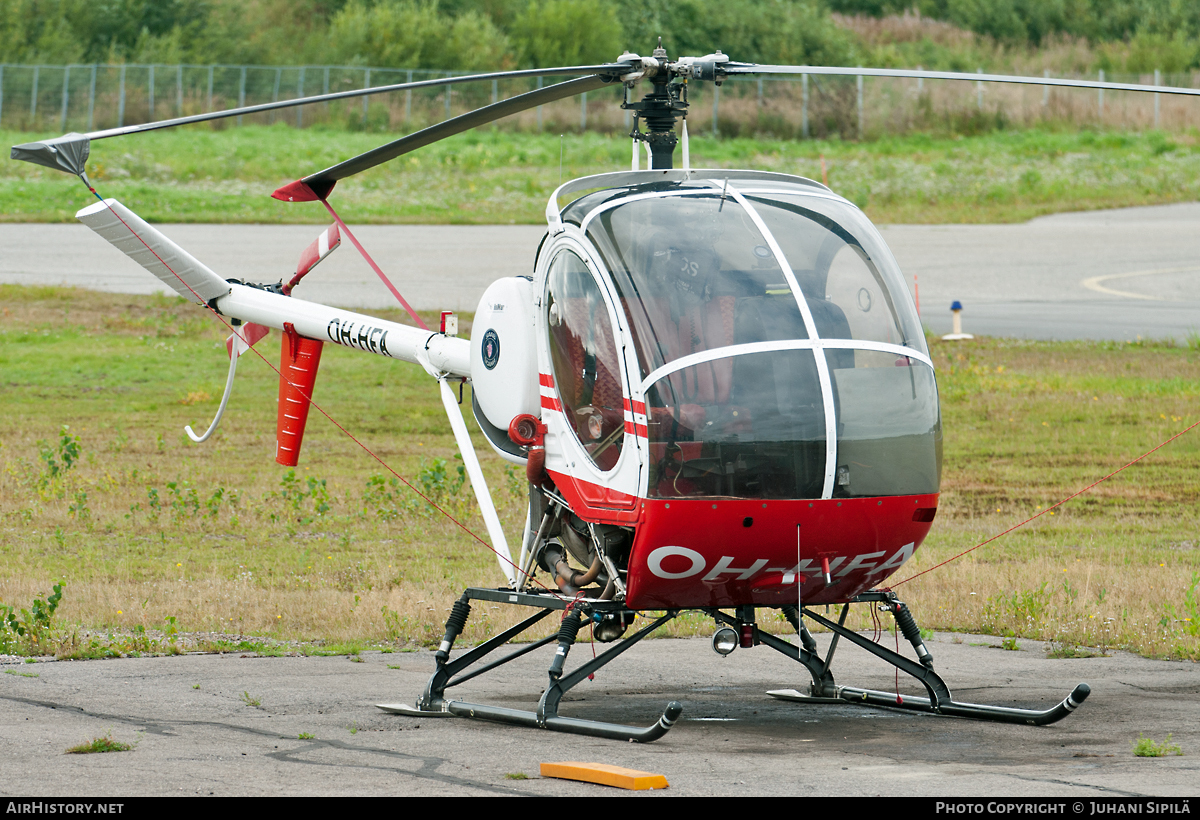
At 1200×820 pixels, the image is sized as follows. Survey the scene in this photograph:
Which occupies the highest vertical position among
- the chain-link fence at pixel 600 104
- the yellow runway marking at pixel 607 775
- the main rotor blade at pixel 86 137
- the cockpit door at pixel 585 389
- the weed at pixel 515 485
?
the chain-link fence at pixel 600 104

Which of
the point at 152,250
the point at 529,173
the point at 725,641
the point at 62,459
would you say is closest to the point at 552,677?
the point at 725,641

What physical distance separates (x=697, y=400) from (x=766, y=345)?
0.45 metres

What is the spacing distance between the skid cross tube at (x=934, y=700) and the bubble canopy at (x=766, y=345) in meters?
1.19

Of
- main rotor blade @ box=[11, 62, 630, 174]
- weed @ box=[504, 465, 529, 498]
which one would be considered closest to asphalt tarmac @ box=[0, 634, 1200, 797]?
main rotor blade @ box=[11, 62, 630, 174]

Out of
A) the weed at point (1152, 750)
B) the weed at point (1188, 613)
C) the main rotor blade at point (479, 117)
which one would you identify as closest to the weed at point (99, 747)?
the main rotor blade at point (479, 117)

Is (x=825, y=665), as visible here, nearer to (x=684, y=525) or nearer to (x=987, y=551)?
(x=684, y=525)

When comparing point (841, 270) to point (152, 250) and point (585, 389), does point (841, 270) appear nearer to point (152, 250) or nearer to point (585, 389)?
point (585, 389)

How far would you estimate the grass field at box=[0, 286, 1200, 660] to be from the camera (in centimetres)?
1142

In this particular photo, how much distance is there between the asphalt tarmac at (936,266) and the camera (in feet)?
87.8

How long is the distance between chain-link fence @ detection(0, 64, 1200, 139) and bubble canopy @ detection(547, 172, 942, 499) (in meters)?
40.0

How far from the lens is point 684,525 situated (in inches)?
290

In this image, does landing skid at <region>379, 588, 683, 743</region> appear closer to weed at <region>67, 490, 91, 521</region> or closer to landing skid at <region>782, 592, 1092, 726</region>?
landing skid at <region>782, 592, 1092, 726</region>

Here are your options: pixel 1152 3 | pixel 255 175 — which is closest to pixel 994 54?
pixel 1152 3

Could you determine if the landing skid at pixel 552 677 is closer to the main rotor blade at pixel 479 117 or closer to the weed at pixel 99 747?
the weed at pixel 99 747
